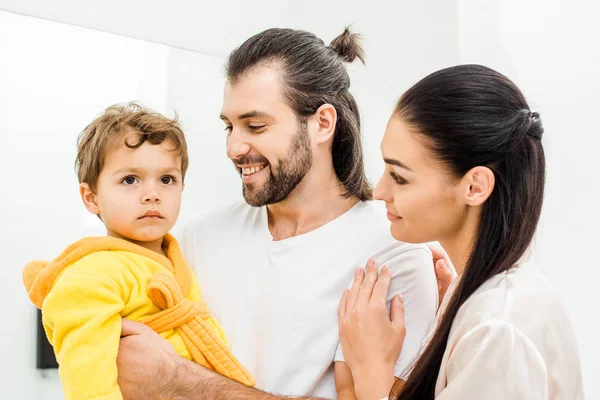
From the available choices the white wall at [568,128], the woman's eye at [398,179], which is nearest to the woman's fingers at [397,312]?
the woman's eye at [398,179]

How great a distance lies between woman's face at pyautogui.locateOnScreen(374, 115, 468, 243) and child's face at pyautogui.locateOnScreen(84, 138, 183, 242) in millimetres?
519

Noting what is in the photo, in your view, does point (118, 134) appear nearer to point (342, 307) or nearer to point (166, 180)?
point (166, 180)

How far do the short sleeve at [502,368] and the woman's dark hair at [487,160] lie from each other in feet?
0.40

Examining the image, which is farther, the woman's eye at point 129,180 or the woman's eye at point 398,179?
the woman's eye at point 129,180

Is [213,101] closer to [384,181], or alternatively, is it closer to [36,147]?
[36,147]

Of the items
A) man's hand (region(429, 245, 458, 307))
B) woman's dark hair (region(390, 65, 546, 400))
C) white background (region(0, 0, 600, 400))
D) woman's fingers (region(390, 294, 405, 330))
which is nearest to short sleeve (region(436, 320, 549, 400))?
woman's dark hair (region(390, 65, 546, 400))

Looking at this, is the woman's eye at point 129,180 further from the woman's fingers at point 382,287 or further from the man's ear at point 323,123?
the woman's fingers at point 382,287

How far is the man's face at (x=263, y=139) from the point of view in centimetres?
179

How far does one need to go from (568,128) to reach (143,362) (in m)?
1.94

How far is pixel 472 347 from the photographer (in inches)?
47.6

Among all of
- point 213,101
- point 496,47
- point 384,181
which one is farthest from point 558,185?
point 384,181

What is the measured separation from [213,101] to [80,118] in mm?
538

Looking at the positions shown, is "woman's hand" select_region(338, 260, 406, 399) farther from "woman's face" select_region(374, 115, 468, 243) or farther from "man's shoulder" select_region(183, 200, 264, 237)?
"man's shoulder" select_region(183, 200, 264, 237)

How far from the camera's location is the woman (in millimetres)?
1197
